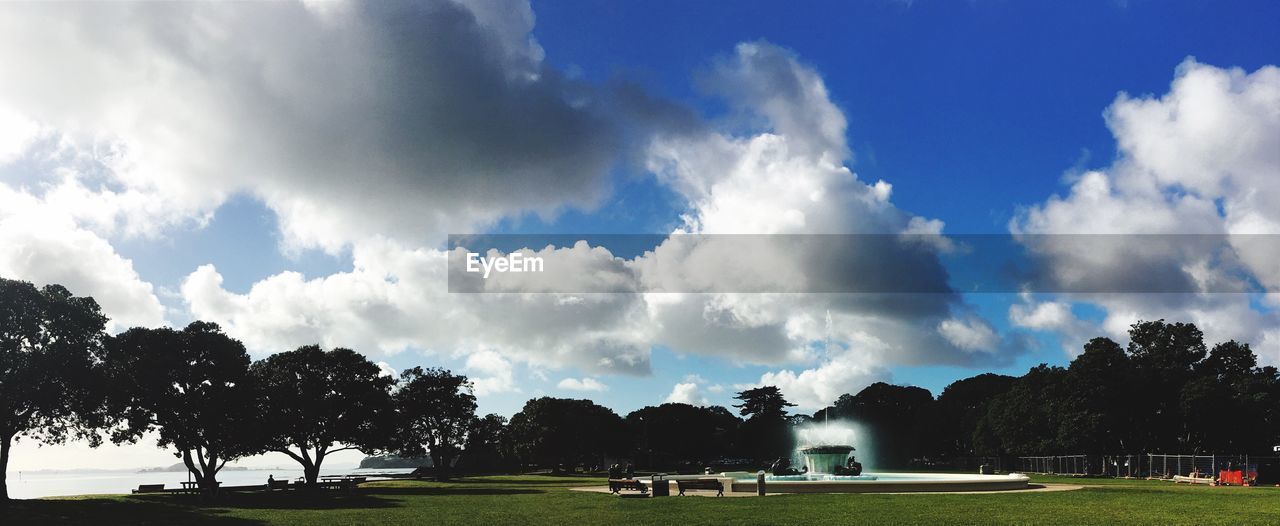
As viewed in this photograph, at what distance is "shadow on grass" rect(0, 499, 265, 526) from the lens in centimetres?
2919

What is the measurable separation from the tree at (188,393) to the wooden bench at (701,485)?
29.3 meters

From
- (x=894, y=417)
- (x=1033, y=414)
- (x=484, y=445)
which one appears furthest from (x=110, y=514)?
(x=894, y=417)

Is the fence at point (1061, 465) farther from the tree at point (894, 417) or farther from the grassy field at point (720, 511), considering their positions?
the grassy field at point (720, 511)

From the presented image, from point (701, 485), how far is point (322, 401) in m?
37.2

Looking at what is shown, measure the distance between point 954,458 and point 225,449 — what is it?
11762 cm

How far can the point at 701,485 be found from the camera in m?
41.4

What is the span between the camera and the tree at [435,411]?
9206cm

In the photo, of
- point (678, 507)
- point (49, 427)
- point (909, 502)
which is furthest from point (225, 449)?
point (909, 502)

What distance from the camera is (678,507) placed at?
30688mm

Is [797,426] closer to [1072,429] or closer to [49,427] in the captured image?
[1072,429]

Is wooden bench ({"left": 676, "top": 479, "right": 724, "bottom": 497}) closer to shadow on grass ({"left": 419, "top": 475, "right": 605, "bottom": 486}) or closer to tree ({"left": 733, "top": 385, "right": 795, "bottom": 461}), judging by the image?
shadow on grass ({"left": 419, "top": 475, "right": 605, "bottom": 486})

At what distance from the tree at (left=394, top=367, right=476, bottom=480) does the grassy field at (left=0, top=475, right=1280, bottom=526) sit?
52.2 meters

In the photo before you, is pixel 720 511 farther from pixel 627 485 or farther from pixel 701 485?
pixel 627 485

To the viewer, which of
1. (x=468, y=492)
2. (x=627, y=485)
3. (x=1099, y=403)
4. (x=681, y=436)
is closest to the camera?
(x=627, y=485)
